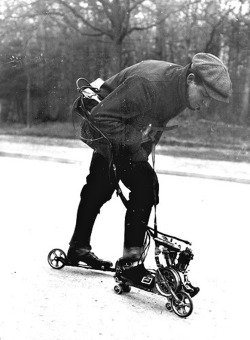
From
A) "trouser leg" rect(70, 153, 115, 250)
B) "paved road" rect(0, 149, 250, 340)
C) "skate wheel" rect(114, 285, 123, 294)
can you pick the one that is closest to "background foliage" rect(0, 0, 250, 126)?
"paved road" rect(0, 149, 250, 340)

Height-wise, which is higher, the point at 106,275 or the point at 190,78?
the point at 190,78

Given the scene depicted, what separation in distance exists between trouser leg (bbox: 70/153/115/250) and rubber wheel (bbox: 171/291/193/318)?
1027mm

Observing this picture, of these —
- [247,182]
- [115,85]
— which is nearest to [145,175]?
[115,85]

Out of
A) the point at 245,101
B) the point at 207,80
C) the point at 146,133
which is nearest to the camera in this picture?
the point at 207,80

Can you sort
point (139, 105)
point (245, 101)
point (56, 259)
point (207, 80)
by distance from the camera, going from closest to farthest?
1. point (207, 80)
2. point (139, 105)
3. point (56, 259)
4. point (245, 101)

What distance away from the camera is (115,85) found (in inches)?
164

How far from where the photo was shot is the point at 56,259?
4.71 meters

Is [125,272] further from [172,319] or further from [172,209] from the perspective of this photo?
[172,209]

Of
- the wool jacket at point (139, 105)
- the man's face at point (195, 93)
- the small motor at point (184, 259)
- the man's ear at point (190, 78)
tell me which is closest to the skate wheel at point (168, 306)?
the small motor at point (184, 259)

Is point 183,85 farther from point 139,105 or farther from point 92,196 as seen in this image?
point 92,196

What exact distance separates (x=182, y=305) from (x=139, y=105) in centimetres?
121

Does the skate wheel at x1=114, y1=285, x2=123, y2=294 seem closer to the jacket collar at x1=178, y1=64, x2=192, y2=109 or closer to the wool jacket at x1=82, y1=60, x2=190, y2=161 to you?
the wool jacket at x1=82, y1=60, x2=190, y2=161

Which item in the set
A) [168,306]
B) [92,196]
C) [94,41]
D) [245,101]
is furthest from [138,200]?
[245,101]

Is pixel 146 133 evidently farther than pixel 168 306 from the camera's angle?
Yes
